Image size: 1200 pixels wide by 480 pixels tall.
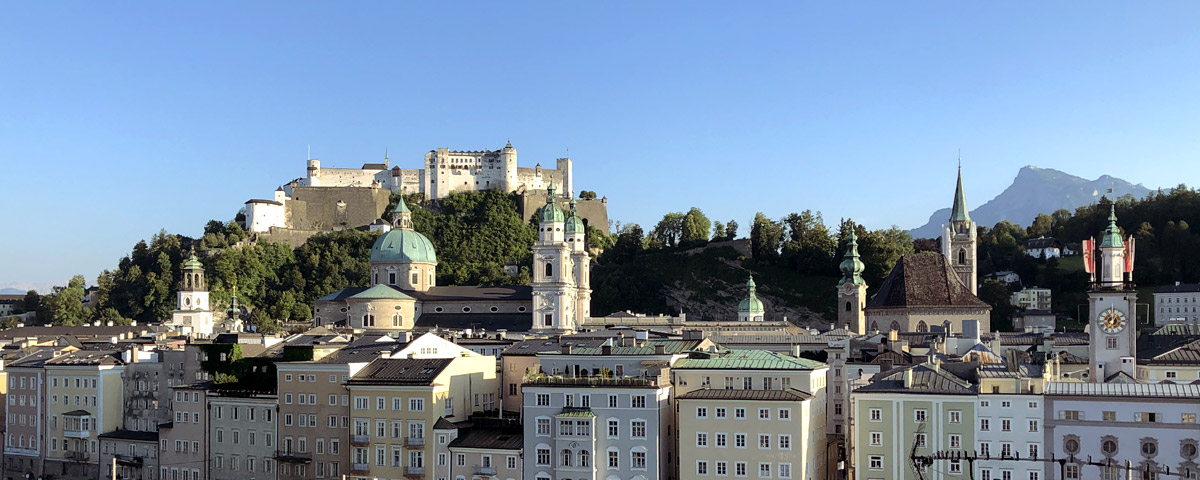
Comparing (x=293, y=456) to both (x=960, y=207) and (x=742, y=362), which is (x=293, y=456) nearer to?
(x=742, y=362)

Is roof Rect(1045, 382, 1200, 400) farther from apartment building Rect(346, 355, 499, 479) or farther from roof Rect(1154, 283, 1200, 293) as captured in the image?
roof Rect(1154, 283, 1200, 293)

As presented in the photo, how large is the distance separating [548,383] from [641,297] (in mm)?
78987

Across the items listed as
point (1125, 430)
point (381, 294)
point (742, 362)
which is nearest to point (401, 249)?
point (381, 294)

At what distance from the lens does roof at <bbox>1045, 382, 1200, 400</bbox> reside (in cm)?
5375

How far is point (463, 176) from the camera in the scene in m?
183

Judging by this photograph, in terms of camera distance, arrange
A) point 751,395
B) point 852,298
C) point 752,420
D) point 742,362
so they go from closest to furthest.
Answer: point 752,420
point 751,395
point 742,362
point 852,298

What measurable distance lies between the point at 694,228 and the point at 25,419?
8502cm

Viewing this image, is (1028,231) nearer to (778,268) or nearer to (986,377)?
(778,268)

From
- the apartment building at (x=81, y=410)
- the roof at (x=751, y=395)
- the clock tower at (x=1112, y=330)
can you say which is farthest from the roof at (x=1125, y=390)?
the apartment building at (x=81, y=410)

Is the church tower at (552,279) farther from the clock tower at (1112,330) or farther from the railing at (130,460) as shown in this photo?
the clock tower at (1112,330)

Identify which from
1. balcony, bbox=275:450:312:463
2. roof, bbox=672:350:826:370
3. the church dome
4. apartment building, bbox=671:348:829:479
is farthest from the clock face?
the church dome

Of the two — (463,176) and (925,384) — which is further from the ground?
(463,176)

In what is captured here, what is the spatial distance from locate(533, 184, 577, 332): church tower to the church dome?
19.6m

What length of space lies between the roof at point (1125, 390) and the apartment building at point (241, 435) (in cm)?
3486
